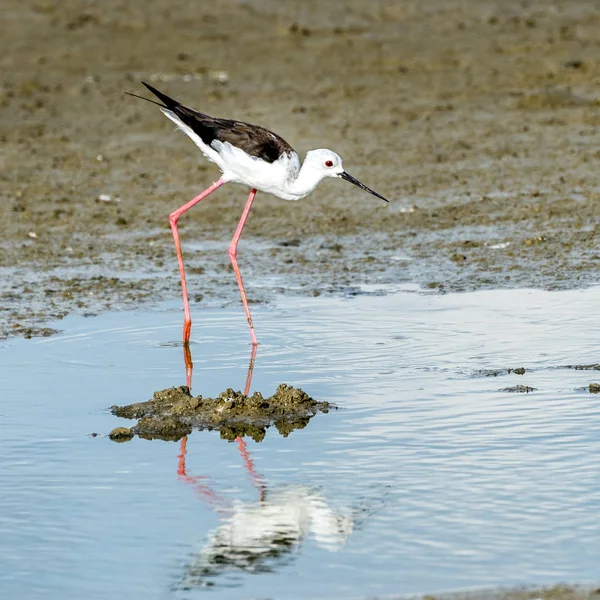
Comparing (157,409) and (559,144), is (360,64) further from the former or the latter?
(157,409)

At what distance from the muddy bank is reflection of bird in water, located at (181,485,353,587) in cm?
308

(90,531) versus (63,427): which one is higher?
(63,427)

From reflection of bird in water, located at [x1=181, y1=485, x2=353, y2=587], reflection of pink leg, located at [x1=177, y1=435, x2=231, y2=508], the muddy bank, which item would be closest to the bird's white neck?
the muddy bank

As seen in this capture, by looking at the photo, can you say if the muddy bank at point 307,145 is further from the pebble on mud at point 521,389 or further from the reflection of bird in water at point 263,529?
the reflection of bird in water at point 263,529

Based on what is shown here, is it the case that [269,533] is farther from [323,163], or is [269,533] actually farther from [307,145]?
[307,145]

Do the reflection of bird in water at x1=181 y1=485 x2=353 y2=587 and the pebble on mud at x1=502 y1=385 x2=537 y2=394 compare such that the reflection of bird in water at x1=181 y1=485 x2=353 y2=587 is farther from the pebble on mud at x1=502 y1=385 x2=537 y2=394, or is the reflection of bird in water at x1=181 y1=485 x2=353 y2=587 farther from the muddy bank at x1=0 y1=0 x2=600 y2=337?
the muddy bank at x1=0 y1=0 x2=600 y2=337

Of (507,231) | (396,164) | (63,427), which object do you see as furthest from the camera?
(396,164)

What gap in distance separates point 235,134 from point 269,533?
3771mm

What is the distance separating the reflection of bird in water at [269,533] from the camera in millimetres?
4062

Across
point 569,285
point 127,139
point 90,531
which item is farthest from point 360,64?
point 90,531

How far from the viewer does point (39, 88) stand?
13.3 m

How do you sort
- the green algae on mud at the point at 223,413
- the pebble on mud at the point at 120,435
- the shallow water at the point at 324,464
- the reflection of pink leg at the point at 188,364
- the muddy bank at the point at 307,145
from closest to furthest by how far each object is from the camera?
1. the shallow water at the point at 324,464
2. the pebble on mud at the point at 120,435
3. the green algae on mud at the point at 223,413
4. the reflection of pink leg at the point at 188,364
5. the muddy bank at the point at 307,145

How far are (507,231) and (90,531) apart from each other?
5.54 metres

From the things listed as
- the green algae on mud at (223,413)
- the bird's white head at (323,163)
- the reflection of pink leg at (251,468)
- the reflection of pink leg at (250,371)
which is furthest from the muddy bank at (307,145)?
the reflection of pink leg at (251,468)
